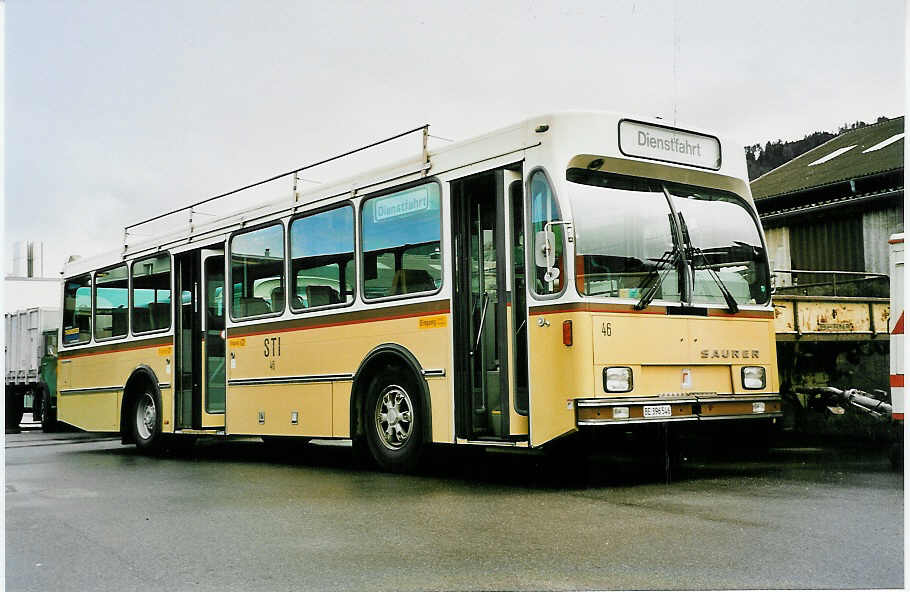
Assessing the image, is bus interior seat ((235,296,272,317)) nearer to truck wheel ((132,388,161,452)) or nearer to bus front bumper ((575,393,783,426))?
truck wheel ((132,388,161,452))

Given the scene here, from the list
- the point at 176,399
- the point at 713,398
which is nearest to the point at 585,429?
the point at 713,398

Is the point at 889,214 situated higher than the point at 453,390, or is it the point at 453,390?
the point at 889,214

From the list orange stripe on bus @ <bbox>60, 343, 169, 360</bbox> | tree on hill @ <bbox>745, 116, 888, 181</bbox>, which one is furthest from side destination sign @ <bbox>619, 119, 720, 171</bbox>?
orange stripe on bus @ <bbox>60, 343, 169, 360</bbox>

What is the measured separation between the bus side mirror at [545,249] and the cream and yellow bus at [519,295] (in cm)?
1

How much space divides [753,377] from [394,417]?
312 centimetres

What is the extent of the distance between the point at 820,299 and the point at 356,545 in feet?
21.9

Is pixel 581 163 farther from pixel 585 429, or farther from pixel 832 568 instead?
pixel 832 568

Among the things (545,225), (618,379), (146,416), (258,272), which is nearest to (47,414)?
(146,416)

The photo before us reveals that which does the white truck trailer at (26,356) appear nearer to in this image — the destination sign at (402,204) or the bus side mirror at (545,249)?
the destination sign at (402,204)

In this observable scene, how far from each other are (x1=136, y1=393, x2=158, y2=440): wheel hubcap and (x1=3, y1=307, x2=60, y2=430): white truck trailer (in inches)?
392

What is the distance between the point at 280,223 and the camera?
11141mm

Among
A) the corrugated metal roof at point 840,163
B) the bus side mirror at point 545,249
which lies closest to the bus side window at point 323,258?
the bus side mirror at point 545,249

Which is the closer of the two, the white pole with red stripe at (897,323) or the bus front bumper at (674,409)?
the bus front bumper at (674,409)

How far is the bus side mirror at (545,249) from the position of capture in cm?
792
